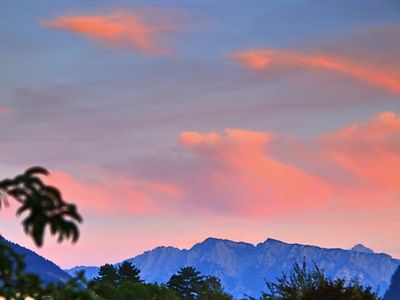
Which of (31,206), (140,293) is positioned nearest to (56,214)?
(31,206)

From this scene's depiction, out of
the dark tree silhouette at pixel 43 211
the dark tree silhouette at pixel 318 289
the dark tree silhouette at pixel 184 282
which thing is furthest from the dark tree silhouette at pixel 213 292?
the dark tree silhouette at pixel 184 282

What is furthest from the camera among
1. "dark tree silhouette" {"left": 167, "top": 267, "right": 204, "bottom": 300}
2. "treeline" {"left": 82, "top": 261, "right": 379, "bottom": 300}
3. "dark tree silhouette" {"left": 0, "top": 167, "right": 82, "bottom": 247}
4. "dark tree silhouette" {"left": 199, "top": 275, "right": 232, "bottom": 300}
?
"dark tree silhouette" {"left": 167, "top": 267, "right": 204, "bottom": 300}

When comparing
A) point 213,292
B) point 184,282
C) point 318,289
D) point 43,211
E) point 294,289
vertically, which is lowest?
point 43,211

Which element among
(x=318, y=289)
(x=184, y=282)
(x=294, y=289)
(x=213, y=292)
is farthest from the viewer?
(x=184, y=282)

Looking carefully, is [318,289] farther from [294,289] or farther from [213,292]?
[213,292]

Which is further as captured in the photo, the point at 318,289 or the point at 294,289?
the point at 294,289

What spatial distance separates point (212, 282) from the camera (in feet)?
195

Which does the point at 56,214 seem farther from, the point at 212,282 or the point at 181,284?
the point at 181,284

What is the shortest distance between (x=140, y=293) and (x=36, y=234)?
169 ft

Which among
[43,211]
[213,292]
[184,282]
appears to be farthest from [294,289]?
[184,282]

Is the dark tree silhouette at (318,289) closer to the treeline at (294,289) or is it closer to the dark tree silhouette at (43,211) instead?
the treeline at (294,289)

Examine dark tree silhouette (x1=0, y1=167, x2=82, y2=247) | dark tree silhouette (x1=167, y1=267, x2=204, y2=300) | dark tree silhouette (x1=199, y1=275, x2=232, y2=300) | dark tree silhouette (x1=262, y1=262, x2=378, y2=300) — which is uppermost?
dark tree silhouette (x1=167, y1=267, x2=204, y2=300)

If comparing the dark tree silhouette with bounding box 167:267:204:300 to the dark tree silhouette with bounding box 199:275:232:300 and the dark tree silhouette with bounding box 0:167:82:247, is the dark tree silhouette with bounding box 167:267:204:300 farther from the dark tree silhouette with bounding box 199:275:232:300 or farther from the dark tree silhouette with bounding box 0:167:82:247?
the dark tree silhouette with bounding box 0:167:82:247

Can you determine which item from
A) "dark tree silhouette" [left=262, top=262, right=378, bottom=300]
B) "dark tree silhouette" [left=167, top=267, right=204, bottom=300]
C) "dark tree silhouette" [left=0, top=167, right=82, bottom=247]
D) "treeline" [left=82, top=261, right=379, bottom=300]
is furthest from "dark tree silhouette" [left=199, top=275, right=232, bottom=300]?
"dark tree silhouette" [left=167, top=267, right=204, bottom=300]
